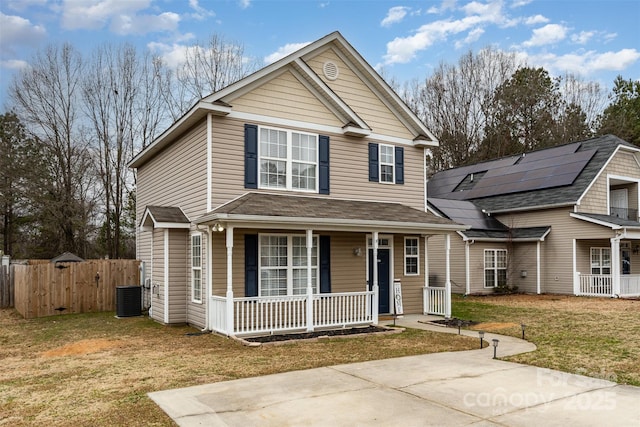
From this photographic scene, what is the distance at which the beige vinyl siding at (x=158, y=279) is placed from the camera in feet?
43.8

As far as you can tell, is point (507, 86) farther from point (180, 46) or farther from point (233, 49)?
point (180, 46)

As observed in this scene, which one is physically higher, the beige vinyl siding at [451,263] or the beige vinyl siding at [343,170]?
the beige vinyl siding at [343,170]

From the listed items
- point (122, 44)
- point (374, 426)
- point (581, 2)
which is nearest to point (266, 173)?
point (374, 426)

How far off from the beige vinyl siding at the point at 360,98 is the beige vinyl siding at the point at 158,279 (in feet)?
20.7

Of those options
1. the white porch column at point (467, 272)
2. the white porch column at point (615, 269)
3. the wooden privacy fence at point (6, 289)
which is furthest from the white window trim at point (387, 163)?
the wooden privacy fence at point (6, 289)

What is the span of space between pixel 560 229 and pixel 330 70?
1295 centimetres

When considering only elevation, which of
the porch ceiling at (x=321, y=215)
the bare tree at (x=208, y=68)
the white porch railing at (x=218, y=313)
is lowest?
the white porch railing at (x=218, y=313)

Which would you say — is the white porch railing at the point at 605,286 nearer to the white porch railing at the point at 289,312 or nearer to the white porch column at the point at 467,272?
the white porch column at the point at 467,272

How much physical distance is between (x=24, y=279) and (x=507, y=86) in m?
35.2

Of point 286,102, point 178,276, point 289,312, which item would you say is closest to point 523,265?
point 286,102

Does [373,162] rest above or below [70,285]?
above

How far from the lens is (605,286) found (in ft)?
64.6

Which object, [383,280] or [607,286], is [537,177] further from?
[383,280]

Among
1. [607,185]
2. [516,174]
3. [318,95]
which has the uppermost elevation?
Result: [318,95]
